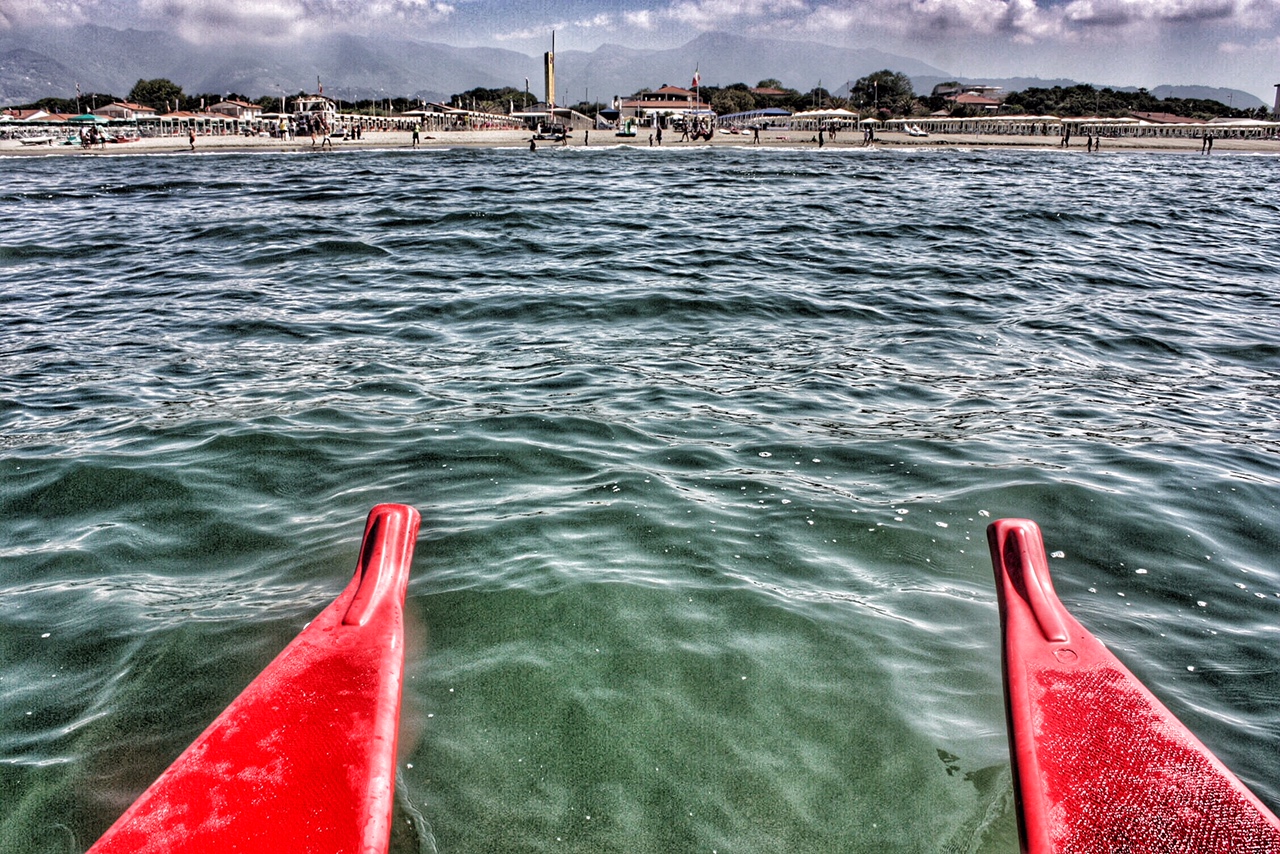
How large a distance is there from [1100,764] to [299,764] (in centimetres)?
231

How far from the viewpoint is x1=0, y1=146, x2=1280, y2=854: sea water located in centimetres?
269

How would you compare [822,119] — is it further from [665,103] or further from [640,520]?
[640,520]

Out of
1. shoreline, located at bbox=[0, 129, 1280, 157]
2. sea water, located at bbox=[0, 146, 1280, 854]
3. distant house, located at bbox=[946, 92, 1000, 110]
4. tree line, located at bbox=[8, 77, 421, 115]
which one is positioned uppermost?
distant house, located at bbox=[946, 92, 1000, 110]

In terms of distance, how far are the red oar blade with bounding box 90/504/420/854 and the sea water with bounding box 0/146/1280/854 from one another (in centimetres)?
36

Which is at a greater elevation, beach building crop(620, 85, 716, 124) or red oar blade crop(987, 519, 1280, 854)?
beach building crop(620, 85, 716, 124)

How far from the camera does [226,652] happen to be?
323 cm

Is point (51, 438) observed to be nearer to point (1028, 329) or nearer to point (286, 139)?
point (1028, 329)

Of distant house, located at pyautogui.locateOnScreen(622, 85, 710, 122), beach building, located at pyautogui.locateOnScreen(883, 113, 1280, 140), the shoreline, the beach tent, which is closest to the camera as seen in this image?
the shoreline

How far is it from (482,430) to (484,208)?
13148mm

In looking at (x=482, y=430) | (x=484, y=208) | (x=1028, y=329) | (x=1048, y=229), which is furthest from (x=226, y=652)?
(x=1048, y=229)

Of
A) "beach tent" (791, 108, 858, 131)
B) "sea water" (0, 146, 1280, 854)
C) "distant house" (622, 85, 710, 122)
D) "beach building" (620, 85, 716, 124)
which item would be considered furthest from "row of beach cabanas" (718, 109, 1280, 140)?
"sea water" (0, 146, 1280, 854)

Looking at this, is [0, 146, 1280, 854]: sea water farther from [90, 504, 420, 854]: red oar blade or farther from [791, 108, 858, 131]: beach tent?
[791, 108, 858, 131]: beach tent

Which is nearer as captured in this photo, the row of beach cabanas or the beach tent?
the row of beach cabanas

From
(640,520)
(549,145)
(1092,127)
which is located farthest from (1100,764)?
(1092,127)
